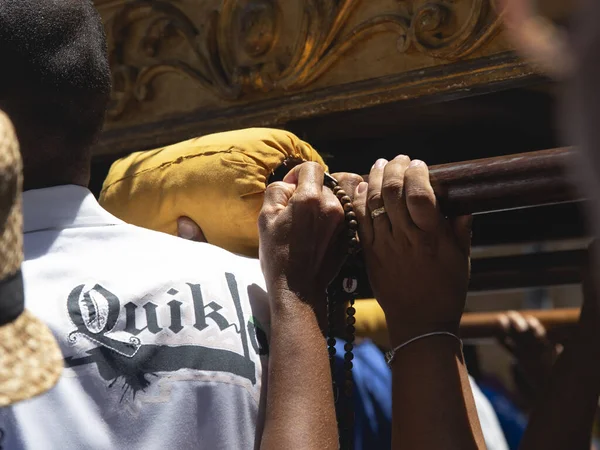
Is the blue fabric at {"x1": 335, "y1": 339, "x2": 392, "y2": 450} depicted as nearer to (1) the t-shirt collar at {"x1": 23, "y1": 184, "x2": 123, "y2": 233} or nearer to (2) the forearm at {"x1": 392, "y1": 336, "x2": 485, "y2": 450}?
(2) the forearm at {"x1": 392, "y1": 336, "x2": 485, "y2": 450}

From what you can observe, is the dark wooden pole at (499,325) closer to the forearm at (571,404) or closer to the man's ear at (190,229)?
the forearm at (571,404)

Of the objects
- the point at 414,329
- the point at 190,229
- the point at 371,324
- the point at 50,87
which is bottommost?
the point at 414,329

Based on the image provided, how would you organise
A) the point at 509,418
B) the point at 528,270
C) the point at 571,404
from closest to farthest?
1. the point at 571,404
2. the point at 528,270
3. the point at 509,418

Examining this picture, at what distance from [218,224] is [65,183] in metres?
0.27

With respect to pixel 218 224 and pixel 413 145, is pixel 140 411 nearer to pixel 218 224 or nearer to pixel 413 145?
pixel 218 224

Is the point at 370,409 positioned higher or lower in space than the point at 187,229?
lower

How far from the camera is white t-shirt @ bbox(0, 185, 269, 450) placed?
1.10m

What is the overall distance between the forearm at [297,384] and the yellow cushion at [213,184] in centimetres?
24

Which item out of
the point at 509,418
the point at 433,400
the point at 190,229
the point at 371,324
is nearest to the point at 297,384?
the point at 433,400

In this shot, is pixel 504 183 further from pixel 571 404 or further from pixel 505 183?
pixel 571 404

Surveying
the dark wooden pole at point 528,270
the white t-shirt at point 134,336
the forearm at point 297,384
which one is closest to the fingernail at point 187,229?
the white t-shirt at point 134,336

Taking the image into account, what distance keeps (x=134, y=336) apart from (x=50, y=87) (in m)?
0.35

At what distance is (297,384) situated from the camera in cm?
114

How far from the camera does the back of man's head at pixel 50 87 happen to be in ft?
3.99
